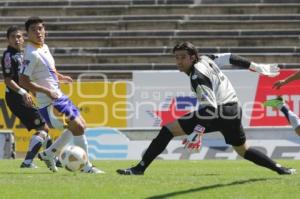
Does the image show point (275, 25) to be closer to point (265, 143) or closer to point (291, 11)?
point (291, 11)

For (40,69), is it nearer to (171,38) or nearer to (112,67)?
(112,67)

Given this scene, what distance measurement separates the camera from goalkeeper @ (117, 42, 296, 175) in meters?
8.95

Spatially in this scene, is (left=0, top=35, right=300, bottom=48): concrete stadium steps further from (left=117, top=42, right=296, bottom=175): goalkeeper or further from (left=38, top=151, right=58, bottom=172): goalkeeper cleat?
(left=117, top=42, right=296, bottom=175): goalkeeper

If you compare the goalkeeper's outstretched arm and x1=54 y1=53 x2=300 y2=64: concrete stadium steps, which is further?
x1=54 y1=53 x2=300 y2=64: concrete stadium steps

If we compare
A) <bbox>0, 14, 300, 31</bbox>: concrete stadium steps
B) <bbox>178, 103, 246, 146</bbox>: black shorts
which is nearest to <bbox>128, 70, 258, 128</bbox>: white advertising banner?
<bbox>0, 14, 300, 31</bbox>: concrete stadium steps

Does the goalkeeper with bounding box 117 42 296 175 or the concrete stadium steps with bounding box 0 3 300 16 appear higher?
the goalkeeper with bounding box 117 42 296 175

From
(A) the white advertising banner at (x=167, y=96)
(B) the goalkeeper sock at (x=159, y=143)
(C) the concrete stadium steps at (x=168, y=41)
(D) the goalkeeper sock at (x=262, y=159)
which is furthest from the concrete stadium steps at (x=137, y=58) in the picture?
(B) the goalkeeper sock at (x=159, y=143)

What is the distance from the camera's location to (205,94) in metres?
8.88

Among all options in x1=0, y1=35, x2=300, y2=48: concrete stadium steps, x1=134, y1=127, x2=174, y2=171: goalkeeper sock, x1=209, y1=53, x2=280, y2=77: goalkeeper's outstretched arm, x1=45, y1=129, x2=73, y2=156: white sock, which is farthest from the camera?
x1=0, y1=35, x2=300, y2=48: concrete stadium steps

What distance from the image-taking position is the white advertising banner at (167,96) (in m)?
19.4

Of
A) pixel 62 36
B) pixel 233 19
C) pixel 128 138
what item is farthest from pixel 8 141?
pixel 233 19

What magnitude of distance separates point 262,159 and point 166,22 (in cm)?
1564

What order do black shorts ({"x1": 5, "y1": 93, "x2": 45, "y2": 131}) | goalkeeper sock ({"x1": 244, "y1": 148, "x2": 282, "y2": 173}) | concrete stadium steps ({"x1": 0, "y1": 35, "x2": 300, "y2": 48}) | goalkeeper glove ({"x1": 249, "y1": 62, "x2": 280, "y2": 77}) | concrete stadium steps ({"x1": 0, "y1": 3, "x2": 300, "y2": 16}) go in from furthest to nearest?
concrete stadium steps ({"x1": 0, "y1": 3, "x2": 300, "y2": 16}) → concrete stadium steps ({"x1": 0, "y1": 35, "x2": 300, "y2": 48}) → black shorts ({"x1": 5, "y1": 93, "x2": 45, "y2": 131}) → goalkeeper glove ({"x1": 249, "y1": 62, "x2": 280, "y2": 77}) → goalkeeper sock ({"x1": 244, "y1": 148, "x2": 282, "y2": 173})

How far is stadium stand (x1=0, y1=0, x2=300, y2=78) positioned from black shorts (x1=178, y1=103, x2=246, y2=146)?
1300 cm
